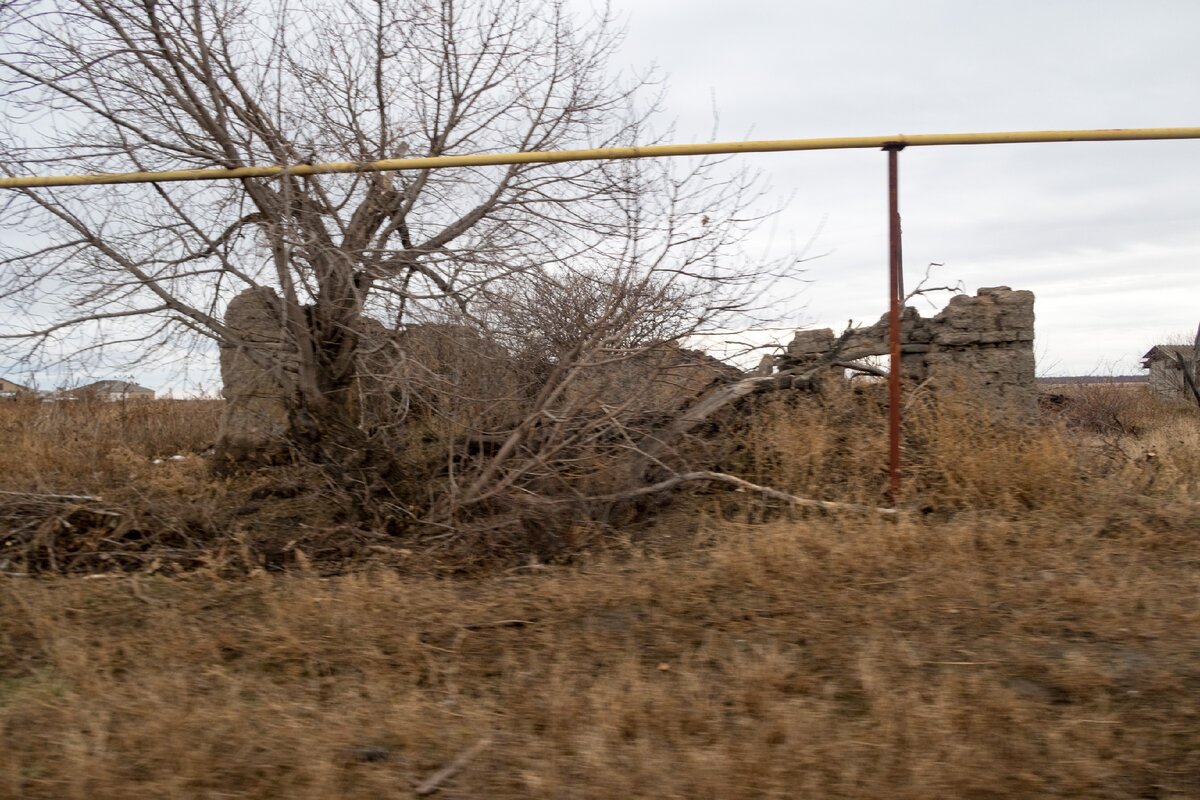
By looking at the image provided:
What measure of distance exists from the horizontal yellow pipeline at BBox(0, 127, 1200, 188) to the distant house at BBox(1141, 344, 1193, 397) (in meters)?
10.8

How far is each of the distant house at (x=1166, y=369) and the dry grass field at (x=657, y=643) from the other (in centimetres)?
996

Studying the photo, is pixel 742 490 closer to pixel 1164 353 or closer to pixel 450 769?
pixel 450 769

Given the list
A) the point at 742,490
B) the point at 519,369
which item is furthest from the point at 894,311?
the point at 519,369

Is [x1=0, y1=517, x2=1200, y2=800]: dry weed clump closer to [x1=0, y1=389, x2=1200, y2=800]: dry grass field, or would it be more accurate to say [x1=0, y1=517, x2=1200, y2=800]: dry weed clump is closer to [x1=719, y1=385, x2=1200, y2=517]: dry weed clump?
[x1=0, y1=389, x2=1200, y2=800]: dry grass field

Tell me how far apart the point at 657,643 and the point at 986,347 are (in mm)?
5527

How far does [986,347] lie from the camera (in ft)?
26.5

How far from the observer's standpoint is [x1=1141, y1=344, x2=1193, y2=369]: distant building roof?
16359 millimetres

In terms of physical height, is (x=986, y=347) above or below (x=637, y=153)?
below

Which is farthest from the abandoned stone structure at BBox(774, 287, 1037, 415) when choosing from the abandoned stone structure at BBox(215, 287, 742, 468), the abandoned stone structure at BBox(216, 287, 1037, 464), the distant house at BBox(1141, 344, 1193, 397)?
the distant house at BBox(1141, 344, 1193, 397)

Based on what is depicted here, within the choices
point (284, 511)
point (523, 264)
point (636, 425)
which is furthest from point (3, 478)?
point (636, 425)

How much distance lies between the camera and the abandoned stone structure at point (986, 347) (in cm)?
800

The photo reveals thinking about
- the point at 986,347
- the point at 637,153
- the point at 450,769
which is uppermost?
the point at 637,153

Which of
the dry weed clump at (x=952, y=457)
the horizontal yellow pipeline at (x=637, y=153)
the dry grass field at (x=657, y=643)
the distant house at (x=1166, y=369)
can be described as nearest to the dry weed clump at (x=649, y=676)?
the dry grass field at (x=657, y=643)

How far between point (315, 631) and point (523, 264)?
10.8ft
